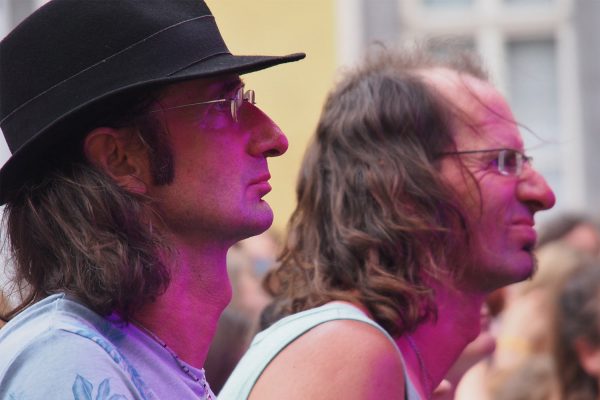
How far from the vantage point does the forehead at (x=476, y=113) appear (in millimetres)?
3139

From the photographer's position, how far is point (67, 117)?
2.20 meters

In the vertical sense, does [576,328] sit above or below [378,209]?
below

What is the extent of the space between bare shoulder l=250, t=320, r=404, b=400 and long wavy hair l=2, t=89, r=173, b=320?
454 mm

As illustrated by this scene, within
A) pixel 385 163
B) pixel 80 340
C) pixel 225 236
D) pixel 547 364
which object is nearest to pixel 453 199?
pixel 385 163

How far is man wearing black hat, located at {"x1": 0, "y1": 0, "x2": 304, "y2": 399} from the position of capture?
2.19 metres

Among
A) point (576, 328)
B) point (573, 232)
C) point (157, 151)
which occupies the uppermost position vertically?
point (157, 151)

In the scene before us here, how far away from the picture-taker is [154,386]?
2168 millimetres

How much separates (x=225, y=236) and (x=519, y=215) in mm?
1015

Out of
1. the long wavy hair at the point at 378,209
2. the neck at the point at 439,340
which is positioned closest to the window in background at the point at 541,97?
the long wavy hair at the point at 378,209

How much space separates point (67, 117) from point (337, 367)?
770mm

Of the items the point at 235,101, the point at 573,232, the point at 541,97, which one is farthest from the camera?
the point at 541,97

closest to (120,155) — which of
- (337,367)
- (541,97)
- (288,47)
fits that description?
(337,367)

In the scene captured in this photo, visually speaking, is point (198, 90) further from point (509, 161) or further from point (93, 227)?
point (509, 161)

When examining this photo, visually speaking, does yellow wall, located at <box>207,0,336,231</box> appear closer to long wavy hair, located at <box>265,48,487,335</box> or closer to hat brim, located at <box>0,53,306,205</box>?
long wavy hair, located at <box>265,48,487,335</box>
